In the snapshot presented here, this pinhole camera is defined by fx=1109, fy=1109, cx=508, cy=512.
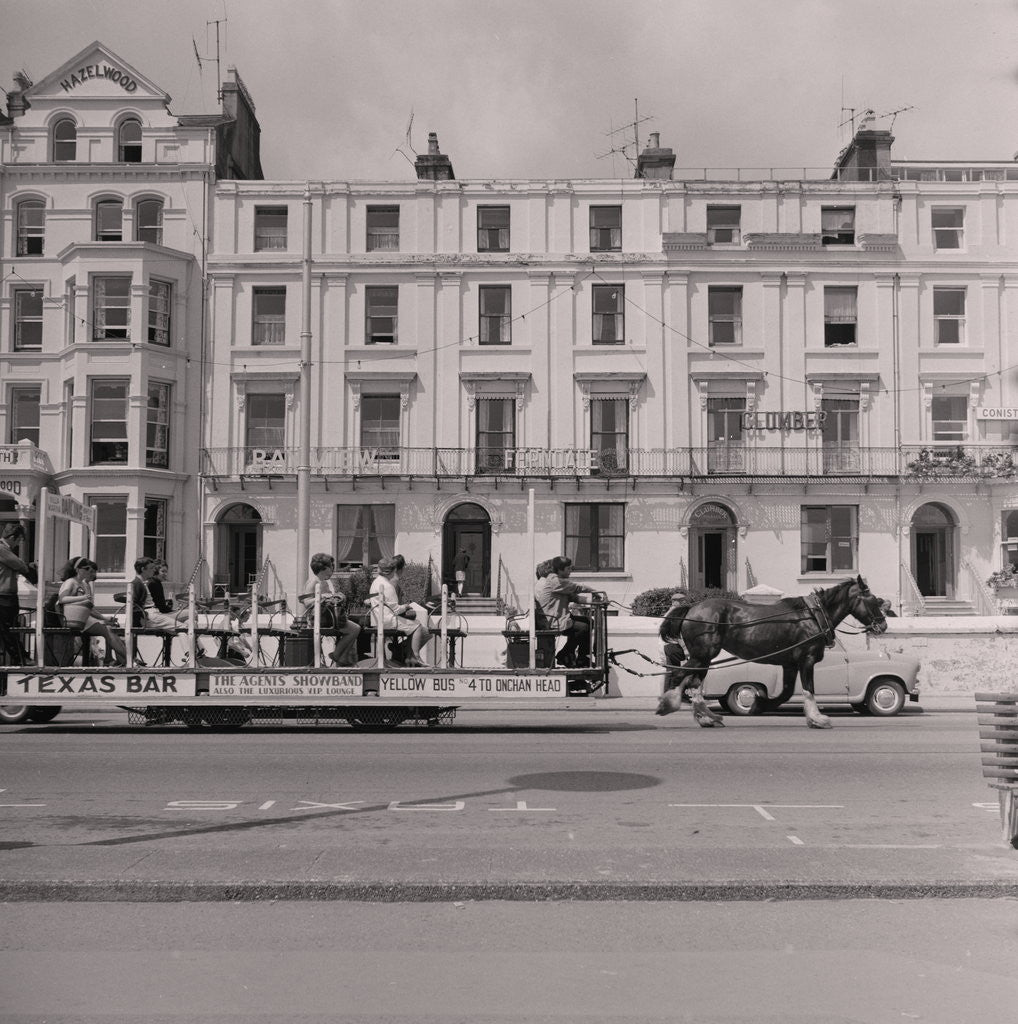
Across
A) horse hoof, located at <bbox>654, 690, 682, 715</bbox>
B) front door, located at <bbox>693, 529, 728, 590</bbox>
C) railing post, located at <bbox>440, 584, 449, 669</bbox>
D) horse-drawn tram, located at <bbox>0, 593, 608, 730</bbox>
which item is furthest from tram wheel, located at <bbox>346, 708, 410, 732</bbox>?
front door, located at <bbox>693, 529, 728, 590</bbox>

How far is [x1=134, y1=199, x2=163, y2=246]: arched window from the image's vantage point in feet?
121

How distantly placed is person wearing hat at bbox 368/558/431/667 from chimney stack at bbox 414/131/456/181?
26.7 metres

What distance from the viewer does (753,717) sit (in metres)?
17.5

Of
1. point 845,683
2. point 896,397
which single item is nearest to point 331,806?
point 845,683

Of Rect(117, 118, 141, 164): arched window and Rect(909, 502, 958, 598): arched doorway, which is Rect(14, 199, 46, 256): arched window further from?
Rect(909, 502, 958, 598): arched doorway

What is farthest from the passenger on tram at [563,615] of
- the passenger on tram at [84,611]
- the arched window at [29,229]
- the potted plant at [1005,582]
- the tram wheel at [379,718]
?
the arched window at [29,229]

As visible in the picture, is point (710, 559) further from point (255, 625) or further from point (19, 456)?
point (255, 625)

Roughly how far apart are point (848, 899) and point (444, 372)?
31.5 metres

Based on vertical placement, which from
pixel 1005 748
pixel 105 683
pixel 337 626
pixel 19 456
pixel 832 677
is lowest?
pixel 832 677

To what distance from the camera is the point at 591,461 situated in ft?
119

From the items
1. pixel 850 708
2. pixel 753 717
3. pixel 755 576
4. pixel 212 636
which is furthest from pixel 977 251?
pixel 212 636

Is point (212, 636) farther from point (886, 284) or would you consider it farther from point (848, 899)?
point (886, 284)

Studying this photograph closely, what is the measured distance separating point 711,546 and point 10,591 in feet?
85.6

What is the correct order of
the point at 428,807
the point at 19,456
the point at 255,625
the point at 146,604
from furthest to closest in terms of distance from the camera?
the point at 19,456 < the point at 146,604 < the point at 255,625 < the point at 428,807
